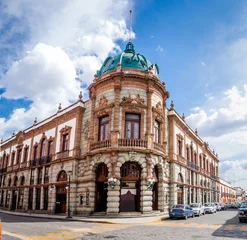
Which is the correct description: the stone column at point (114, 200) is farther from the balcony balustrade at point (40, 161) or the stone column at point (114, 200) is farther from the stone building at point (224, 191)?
the stone building at point (224, 191)

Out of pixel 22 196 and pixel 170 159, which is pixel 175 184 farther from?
pixel 22 196

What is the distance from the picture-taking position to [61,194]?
29.9m

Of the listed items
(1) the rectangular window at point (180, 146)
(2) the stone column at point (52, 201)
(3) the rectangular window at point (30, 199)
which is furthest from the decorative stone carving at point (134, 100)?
(3) the rectangular window at point (30, 199)

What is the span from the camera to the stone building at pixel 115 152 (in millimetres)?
24656

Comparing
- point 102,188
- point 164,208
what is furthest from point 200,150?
point 102,188

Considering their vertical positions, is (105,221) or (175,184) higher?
(175,184)

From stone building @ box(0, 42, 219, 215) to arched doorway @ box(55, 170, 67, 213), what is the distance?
0.11 meters

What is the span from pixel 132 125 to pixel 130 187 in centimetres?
614

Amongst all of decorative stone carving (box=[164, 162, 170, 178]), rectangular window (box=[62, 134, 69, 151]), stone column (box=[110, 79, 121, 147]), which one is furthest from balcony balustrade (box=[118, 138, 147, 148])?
rectangular window (box=[62, 134, 69, 151])

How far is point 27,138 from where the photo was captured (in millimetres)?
41469

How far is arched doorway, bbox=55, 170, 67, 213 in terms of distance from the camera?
2944 cm

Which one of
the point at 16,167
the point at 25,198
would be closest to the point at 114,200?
the point at 25,198

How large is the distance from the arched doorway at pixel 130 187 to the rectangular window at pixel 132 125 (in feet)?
9.66

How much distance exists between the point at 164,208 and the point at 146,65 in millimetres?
15862
